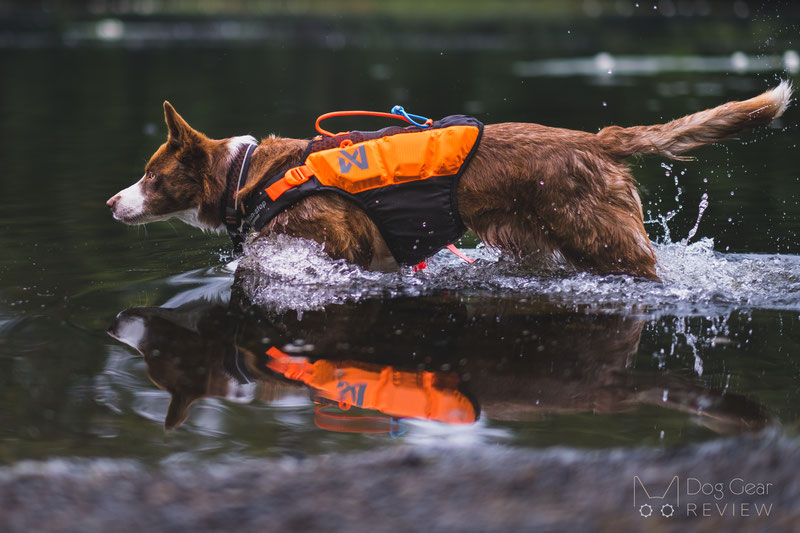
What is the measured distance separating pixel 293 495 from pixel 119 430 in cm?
118

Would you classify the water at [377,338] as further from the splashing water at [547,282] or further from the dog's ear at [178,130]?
the dog's ear at [178,130]

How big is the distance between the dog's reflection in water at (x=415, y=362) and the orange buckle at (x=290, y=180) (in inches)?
34.1

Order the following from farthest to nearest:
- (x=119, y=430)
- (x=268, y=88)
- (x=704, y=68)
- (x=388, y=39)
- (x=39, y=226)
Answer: (x=388, y=39) → (x=704, y=68) → (x=268, y=88) → (x=39, y=226) → (x=119, y=430)

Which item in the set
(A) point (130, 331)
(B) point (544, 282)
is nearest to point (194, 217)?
(A) point (130, 331)

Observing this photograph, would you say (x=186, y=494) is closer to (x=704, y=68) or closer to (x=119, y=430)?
(x=119, y=430)

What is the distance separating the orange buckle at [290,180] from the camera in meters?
6.36

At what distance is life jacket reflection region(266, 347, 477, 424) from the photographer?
4535 mm

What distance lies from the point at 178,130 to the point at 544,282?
290 centimetres

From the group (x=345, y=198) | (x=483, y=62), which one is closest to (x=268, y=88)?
(x=483, y=62)

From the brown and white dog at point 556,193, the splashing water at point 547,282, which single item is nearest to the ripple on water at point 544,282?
the splashing water at point 547,282

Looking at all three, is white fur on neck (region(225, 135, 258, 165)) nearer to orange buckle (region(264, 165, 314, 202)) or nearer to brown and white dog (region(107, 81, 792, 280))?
brown and white dog (region(107, 81, 792, 280))

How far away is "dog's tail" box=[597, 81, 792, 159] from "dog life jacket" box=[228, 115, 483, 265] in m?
0.99

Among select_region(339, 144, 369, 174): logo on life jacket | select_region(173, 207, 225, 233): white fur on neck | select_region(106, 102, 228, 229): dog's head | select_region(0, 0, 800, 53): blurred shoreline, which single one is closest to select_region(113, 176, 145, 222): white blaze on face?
select_region(106, 102, 228, 229): dog's head

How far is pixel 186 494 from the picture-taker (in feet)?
12.2
